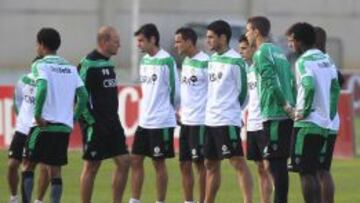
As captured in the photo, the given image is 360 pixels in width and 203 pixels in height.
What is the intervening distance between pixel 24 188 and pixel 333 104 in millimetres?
3665

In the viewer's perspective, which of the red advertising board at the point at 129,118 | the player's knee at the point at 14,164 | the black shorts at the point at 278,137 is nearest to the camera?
the black shorts at the point at 278,137

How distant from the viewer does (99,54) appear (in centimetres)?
1800

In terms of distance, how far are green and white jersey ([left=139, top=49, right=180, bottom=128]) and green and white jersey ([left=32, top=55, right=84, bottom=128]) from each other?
2.03 meters

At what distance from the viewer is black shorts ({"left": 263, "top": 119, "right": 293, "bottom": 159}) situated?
17.3m

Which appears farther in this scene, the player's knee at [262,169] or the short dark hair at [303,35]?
the player's knee at [262,169]

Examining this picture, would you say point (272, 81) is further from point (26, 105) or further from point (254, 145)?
point (26, 105)

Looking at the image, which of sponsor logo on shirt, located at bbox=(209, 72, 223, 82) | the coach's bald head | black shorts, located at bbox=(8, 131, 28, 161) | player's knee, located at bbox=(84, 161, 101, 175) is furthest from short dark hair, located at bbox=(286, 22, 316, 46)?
black shorts, located at bbox=(8, 131, 28, 161)

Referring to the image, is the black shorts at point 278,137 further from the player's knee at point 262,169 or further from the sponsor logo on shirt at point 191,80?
the sponsor logo on shirt at point 191,80

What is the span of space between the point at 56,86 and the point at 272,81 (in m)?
2.43

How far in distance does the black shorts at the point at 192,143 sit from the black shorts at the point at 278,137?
1.52 m

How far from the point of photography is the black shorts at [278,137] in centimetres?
1733

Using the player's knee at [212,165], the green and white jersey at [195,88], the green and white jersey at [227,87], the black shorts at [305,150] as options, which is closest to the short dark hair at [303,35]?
the black shorts at [305,150]

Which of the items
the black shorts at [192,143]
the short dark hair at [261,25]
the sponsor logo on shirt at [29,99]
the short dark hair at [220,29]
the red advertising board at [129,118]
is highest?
the short dark hair at [261,25]

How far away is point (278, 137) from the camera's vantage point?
17.4 metres
